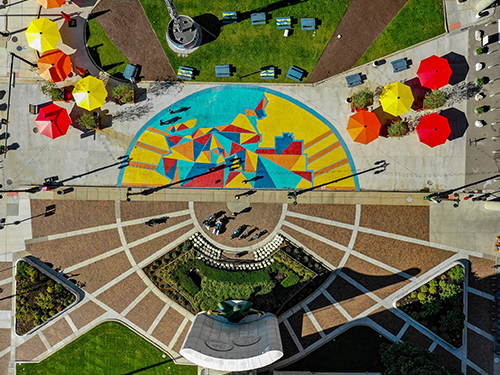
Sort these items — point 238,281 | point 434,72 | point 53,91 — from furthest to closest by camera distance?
point 53,91 < point 238,281 < point 434,72

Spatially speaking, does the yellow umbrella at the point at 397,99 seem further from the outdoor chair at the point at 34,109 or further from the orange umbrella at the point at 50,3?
the outdoor chair at the point at 34,109

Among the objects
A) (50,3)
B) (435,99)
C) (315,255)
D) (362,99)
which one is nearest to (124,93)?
(50,3)

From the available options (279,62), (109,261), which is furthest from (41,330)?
(279,62)

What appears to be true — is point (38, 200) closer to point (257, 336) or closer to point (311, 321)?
point (257, 336)

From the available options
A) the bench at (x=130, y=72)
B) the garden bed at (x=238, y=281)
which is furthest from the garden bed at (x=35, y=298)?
the bench at (x=130, y=72)

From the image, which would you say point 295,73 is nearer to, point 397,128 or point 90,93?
point 397,128

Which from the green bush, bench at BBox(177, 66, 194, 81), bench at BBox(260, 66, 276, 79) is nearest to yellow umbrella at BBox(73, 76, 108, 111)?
bench at BBox(177, 66, 194, 81)
